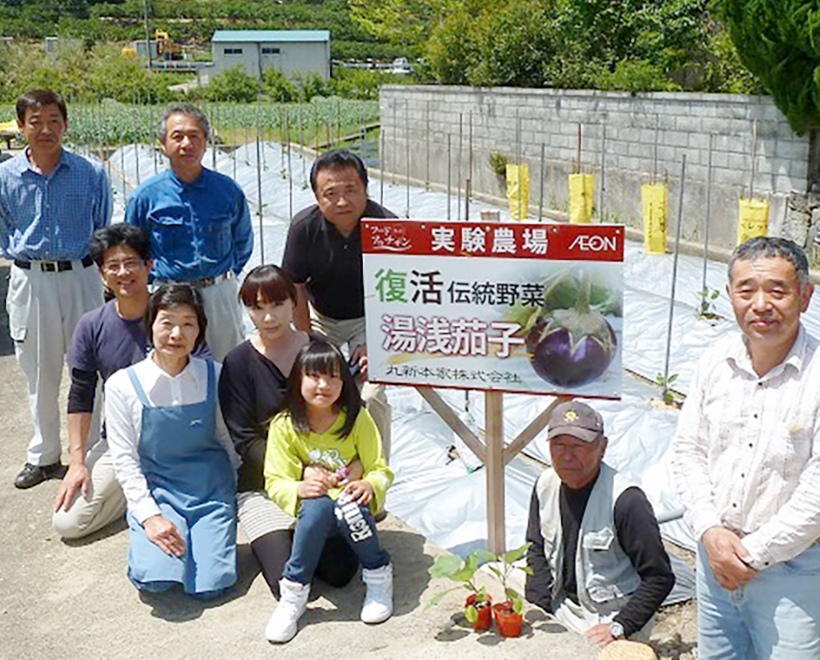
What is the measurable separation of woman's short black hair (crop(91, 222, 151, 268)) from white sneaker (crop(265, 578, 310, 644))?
113 cm

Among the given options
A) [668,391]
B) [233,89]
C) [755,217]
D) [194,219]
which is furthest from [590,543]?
[233,89]

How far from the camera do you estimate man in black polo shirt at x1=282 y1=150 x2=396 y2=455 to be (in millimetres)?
3145

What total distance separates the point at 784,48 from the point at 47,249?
5.97 m

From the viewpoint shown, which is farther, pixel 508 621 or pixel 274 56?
pixel 274 56

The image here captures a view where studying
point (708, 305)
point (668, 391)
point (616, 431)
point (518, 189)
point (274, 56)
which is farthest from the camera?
point (274, 56)

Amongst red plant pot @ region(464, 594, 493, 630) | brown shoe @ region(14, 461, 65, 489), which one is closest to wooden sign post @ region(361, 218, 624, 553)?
red plant pot @ region(464, 594, 493, 630)

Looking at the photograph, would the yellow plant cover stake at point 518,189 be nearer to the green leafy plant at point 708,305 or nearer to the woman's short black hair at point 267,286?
the green leafy plant at point 708,305

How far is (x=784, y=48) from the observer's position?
7465 mm

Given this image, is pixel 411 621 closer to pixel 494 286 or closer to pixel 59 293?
pixel 494 286

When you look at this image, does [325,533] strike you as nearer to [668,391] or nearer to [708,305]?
[668,391]

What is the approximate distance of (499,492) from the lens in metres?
2.94

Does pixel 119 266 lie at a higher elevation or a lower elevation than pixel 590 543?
higher

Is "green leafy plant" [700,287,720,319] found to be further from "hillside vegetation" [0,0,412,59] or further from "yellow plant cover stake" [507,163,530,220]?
"hillside vegetation" [0,0,412,59]

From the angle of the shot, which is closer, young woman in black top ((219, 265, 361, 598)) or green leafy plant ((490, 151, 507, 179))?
young woman in black top ((219, 265, 361, 598))
